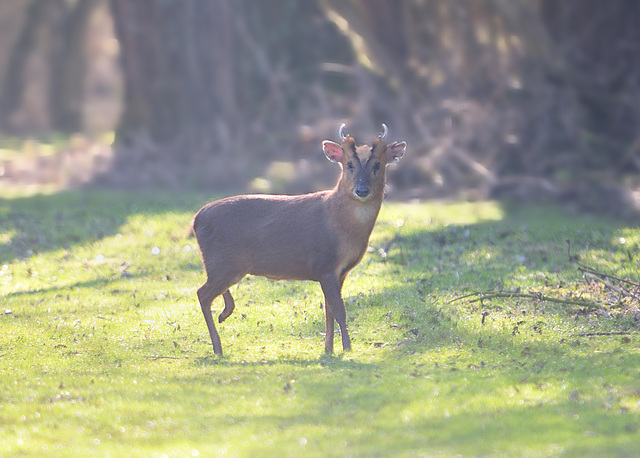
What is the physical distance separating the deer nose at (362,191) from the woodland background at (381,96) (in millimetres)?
8633

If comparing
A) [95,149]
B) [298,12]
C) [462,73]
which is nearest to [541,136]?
[462,73]

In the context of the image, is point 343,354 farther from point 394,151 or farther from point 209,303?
point 394,151

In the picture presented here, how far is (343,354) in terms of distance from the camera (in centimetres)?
897

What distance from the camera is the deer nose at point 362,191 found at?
8758 millimetres

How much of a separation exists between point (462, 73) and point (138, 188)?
7778 millimetres

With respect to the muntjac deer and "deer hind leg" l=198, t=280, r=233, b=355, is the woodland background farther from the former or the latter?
"deer hind leg" l=198, t=280, r=233, b=355

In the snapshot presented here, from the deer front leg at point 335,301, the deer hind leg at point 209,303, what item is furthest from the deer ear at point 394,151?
the deer hind leg at point 209,303

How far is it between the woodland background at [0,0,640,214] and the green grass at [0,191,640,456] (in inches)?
148

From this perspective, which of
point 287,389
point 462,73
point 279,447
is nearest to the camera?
point 279,447

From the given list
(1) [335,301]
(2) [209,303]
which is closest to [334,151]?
(1) [335,301]

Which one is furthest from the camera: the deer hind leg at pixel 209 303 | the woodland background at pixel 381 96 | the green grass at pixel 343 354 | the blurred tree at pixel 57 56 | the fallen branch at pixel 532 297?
the blurred tree at pixel 57 56

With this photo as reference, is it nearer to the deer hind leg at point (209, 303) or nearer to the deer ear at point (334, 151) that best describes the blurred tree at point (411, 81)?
the deer ear at point (334, 151)

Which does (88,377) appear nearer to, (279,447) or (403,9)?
(279,447)

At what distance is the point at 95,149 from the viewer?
25375 millimetres
